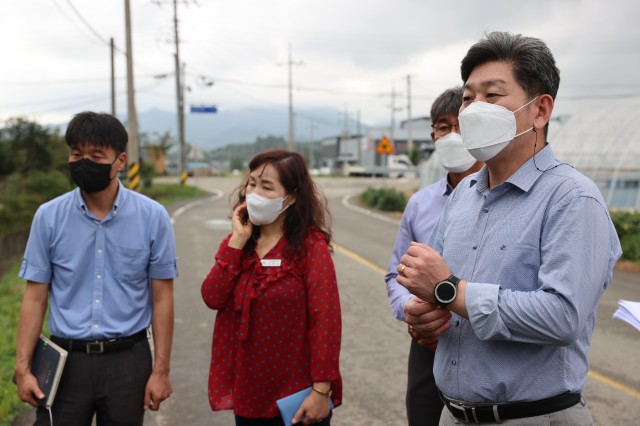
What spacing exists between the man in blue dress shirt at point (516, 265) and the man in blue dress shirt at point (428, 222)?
95 cm

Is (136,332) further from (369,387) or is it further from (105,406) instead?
(369,387)

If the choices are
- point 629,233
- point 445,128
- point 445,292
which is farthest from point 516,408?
point 629,233

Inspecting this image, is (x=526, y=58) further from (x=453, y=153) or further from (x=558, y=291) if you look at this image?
(x=453, y=153)

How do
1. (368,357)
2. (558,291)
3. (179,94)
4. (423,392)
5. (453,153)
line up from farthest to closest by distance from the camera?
(179,94) < (368,357) < (453,153) < (423,392) < (558,291)

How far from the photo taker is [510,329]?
6.49 ft

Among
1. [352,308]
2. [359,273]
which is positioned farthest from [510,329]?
[359,273]

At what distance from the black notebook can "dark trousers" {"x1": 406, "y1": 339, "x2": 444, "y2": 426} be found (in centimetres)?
166

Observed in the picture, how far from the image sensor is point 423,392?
330cm

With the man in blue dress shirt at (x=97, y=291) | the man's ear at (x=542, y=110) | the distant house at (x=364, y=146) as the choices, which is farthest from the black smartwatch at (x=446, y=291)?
the distant house at (x=364, y=146)

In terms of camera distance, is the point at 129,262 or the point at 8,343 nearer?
the point at 129,262

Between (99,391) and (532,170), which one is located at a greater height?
(532,170)

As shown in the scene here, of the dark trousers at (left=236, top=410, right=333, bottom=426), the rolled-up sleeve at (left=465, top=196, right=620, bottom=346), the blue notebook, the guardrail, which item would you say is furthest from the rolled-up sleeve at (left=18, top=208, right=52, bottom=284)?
the guardrail

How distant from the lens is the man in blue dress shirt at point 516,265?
6.43 feet

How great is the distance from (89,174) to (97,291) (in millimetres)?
566
